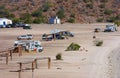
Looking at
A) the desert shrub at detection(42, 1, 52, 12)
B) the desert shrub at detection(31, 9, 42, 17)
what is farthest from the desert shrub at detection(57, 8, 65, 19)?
the desert shrub at detection(31, 9, 42, 17)

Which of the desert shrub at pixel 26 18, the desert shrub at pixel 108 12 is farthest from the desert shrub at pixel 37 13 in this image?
the desert shrub at pixel 108 12

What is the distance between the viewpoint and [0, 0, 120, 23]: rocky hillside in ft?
476

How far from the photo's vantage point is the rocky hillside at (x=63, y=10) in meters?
145

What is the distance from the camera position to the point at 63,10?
495ft

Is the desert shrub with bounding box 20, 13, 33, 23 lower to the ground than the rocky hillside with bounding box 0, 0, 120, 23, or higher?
lower

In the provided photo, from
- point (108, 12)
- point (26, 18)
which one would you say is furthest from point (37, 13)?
point (108, 12)

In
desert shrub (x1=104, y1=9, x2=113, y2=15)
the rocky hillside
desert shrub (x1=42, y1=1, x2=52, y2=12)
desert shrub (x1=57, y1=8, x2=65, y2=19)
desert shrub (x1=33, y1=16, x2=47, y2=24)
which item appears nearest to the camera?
desert shrub (x1=33, y1=16, x2=47, y2=24)

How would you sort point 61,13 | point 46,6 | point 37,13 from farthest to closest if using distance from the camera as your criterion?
1. point 46,6
2. point 37,13
3. point 61,13

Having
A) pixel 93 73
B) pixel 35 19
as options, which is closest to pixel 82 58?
pixel 93 73

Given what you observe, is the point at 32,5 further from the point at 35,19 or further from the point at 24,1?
the point at 35,19

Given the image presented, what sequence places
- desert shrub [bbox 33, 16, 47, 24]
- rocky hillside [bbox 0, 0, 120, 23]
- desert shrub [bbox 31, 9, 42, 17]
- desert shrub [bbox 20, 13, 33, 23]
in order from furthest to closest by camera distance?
1. desert shrub [bbox 31, 9, 42, 17]
2. rocky hillside [bbox 0, 0, 120, 23]
3. desert shrub [bbox 20, 13, 33, 23]
4. desert shrub [bbox 33, 16, 47, 24]

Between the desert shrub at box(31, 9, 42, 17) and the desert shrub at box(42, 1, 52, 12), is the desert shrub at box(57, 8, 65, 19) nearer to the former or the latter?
the desert shrub at box(42, 1, 52, 12)

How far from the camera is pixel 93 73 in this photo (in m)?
33.3

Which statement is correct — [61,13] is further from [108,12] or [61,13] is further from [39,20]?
[108,12]
